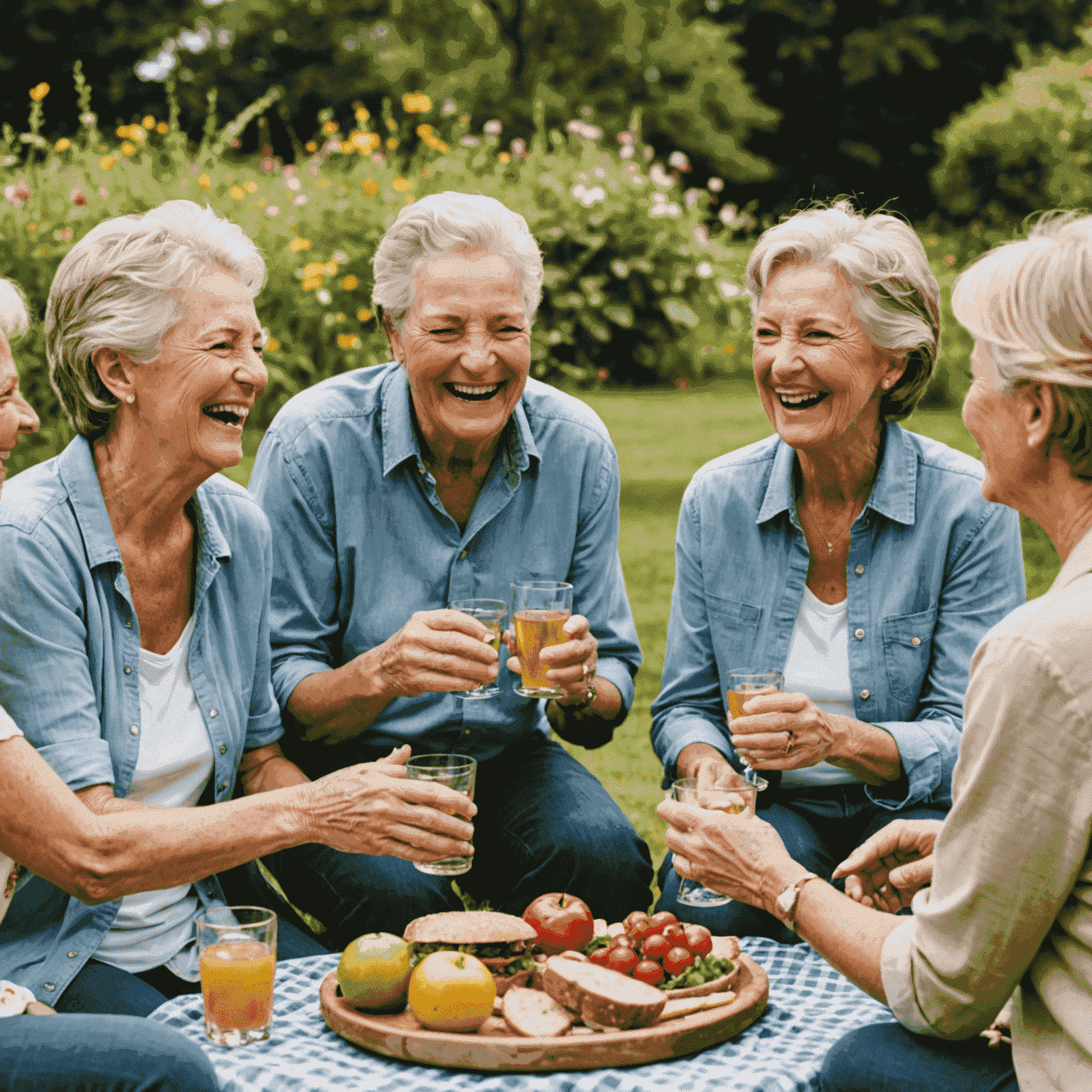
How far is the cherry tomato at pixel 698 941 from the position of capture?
3.12 meters

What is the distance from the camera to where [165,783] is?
11.2 feet

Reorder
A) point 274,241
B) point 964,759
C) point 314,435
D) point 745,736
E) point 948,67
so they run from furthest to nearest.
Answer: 1. point 948,67
2. point 274,241
3. point 314,435
4. point 745,736
5. point 964,759

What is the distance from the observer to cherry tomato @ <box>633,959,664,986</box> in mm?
3000

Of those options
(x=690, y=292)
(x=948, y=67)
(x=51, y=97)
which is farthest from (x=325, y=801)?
(x=948, y=67)

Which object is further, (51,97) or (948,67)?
(948,67)

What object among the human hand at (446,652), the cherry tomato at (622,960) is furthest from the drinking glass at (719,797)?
the human hand at (446,652)

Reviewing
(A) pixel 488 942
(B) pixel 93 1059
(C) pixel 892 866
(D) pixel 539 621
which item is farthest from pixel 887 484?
(B) pixel 93 1059

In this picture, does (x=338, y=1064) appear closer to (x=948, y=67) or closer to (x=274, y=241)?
(x=274, y=241)

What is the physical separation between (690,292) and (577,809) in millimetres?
10681

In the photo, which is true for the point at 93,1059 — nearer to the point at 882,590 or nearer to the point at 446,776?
the point at 446,776

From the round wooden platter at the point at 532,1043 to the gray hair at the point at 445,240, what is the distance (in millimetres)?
2017

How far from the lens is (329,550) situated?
13.7ft

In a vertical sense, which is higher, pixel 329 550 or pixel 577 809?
pixel 329 550

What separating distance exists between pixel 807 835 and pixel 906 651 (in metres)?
0.60
